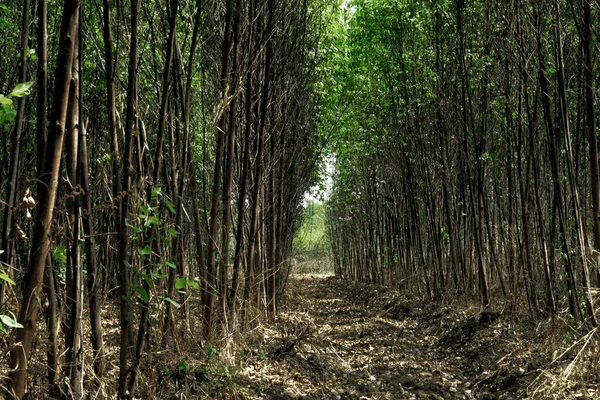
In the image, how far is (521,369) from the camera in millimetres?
5594

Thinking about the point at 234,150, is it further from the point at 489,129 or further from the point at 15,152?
the point at 489,129

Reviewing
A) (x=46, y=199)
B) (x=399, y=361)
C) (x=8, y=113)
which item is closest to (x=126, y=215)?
(x=46, y=199)

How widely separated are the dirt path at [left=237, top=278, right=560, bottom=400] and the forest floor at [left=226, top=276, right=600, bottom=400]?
13mm

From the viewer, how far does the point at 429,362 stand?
7.15 metres

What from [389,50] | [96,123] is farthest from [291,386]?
[389,50]

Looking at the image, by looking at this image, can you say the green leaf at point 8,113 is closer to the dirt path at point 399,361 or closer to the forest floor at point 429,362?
the forest floor at point 429,362

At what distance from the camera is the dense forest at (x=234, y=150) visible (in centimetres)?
284

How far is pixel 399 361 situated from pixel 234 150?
3.80 m

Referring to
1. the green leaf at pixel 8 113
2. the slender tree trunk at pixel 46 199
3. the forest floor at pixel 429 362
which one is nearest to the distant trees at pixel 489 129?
the forest floor at pixel 429 362

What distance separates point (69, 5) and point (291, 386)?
4378mm

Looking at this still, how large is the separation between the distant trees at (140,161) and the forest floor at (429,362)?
74 cm

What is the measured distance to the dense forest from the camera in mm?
2842

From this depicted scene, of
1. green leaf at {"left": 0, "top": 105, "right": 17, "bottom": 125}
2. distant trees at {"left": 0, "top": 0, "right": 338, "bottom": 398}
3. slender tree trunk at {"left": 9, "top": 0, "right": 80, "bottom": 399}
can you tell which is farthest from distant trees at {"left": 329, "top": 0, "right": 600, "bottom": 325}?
green leaf at {"left": 0, "top": 105, "right": 17, "bottom": 125}

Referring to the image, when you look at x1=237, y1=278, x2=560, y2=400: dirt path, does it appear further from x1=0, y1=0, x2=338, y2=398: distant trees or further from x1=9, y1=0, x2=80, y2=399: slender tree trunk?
x1=9, y1=0, x2=80, y2=399: slender tree trunk
